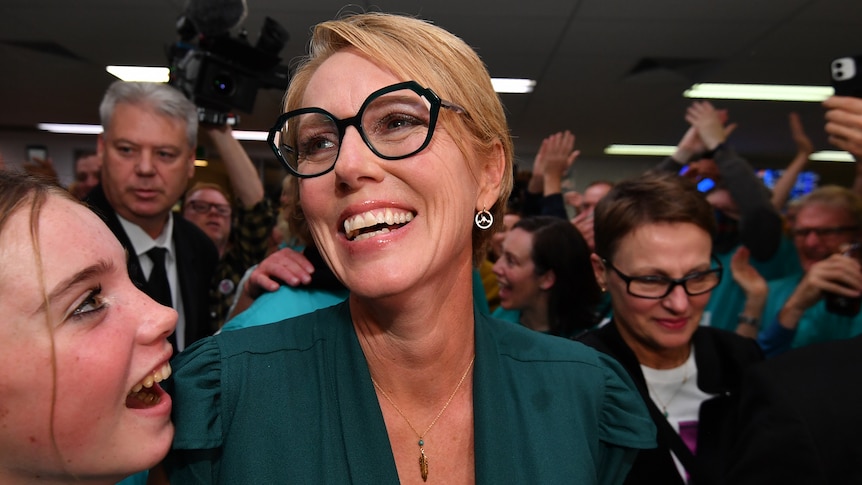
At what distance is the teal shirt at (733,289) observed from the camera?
3.11m

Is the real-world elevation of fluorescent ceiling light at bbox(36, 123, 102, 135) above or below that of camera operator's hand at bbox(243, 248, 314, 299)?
below

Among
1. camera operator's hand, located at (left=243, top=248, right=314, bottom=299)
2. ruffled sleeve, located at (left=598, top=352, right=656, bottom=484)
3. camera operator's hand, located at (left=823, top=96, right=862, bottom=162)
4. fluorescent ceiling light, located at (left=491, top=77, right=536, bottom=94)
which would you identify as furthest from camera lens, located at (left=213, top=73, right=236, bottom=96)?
fluorescent ceiling light, located at (left=491, top=77, right=536, bottom=94)

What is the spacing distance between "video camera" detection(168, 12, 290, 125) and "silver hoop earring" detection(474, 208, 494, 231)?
4.77 ft

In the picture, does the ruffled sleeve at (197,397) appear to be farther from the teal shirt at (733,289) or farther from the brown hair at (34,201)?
the teal shirt at (733,289)

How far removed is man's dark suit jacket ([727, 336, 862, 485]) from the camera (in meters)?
0.91

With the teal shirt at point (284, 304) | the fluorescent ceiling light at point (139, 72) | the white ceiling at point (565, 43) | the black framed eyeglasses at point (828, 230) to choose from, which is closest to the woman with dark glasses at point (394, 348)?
the teal shirt at point (284, 304)

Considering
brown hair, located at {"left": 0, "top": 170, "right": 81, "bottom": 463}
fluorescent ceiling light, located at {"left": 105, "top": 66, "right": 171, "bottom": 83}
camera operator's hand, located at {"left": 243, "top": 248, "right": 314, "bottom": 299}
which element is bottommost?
fluorescent ceiling light, located at {"left": 105, "top": 66, "right": 171, "bottom": 83}

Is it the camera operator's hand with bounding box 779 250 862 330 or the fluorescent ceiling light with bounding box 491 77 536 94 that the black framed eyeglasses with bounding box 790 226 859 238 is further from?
the fluorescent ceiling light with bounding box 491 77 536 94

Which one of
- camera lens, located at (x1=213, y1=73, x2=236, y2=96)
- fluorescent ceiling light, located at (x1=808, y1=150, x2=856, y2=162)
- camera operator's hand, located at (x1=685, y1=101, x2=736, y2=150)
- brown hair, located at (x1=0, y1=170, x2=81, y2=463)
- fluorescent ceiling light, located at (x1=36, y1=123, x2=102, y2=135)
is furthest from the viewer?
fluorescent ceiling light, located at (x1=808, y1=150, x2=856, y2=162)

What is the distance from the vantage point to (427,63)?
40.9 inches

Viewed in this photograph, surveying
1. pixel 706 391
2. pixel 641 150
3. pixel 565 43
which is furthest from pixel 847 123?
pixel 641 150

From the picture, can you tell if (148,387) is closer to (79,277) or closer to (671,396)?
(79,277)

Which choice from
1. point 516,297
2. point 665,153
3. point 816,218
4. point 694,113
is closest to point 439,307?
point 516,297

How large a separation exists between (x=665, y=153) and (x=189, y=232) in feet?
33.5
